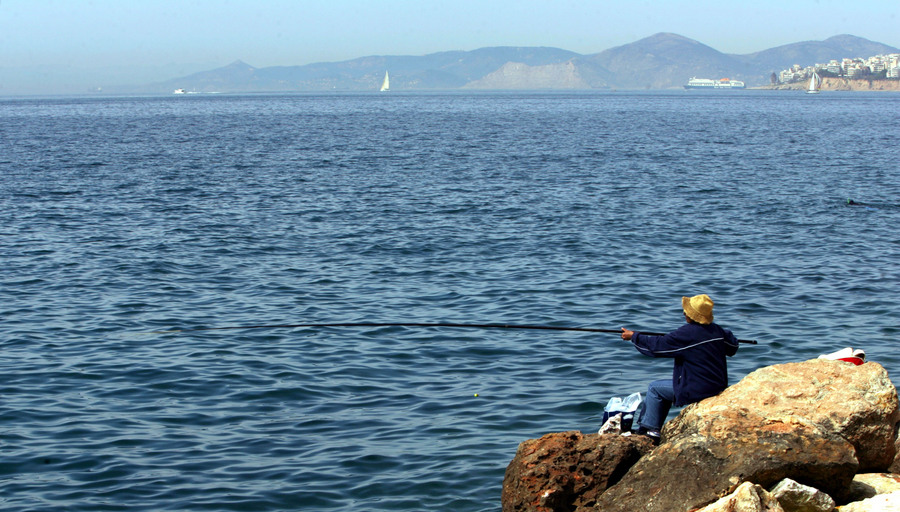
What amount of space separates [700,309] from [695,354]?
0.40m

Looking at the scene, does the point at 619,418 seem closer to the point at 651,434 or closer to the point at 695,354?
the point at 651,434

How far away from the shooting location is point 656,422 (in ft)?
27.7

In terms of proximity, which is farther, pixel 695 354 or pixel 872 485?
pixel 695 354

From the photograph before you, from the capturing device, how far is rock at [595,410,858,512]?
22.2 ft

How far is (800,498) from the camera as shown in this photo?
6.75 m

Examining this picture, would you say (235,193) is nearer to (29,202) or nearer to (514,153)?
(29,202)

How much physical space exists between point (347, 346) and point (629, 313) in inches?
187

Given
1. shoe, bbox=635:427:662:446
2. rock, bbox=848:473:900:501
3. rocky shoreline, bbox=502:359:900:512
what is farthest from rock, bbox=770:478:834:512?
shoe, bbox=635:427:662:446

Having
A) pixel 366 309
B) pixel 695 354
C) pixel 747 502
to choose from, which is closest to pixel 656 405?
pixel 695 354

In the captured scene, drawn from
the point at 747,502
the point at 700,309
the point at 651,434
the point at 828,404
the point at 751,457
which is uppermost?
the point at 700,309

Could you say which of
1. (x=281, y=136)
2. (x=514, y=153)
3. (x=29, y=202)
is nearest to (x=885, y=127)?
(x=514, y=153)

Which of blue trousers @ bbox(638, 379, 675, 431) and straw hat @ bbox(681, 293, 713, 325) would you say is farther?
blue trousers @ bbox(638, 379, 675, 431)

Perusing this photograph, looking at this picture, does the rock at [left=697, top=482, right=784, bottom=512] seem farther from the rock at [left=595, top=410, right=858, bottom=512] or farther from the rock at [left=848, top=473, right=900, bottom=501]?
the rock at [left=848, top=473, right=900, bottom=501]

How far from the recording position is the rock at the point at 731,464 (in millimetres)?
6781
